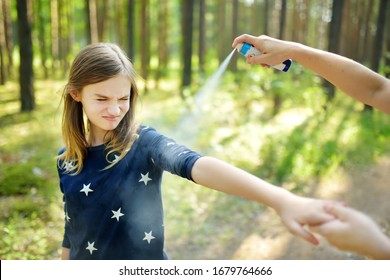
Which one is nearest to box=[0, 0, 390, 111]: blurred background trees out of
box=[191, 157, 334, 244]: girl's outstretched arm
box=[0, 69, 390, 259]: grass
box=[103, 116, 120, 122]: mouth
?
box=[0, 69, 390, 259]: grass

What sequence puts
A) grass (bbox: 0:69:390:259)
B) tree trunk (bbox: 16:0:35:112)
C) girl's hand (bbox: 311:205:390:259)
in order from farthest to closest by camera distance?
1. tree trunk (bbox: 16:0:35:112)
2. grass (bbox: 0:69:390:259)
3. girl's hand (bbox: 311:205:390:259)

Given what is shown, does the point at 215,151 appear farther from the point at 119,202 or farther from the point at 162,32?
the point at 162,32

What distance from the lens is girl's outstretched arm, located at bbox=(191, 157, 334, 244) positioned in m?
0.92

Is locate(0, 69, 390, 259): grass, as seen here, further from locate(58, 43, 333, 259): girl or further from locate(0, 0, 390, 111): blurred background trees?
locate(0, 0, 390, 111): blurred background trees

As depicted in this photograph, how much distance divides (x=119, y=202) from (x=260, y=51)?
0.85m

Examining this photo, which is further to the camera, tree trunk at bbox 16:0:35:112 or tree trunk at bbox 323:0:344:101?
tree trunk at bbox 323:0:344:101

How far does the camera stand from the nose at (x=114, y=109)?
1.55 meters

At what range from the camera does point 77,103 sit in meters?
1.80

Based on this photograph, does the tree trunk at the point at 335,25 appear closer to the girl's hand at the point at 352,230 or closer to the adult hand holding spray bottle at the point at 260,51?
the adult hand holding spray bottle at the point at 260,51

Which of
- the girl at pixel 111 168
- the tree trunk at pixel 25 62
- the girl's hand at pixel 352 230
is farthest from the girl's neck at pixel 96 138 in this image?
the tree trunk at pixel 25 62

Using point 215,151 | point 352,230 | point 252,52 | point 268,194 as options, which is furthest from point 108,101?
point 215,151

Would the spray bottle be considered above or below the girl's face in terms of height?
above

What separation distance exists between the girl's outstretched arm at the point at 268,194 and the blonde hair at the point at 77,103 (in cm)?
49

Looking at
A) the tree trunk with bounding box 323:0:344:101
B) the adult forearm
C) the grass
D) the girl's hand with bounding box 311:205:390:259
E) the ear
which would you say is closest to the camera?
the girl's hand with bounding box 311:205:390:259
